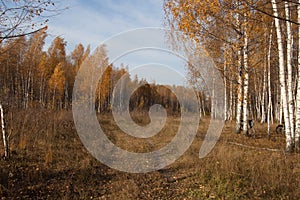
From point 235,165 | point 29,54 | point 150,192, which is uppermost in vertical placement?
point 29,54

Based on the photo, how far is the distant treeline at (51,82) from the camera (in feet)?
45.2

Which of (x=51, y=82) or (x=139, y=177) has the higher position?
(x=51, y=82)

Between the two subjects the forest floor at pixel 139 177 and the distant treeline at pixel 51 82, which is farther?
the distant treeline at pixel 51 82

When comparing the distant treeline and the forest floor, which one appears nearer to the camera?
the forest floor

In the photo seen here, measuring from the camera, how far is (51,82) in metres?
31.7

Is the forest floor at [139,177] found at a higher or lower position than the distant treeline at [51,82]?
lower

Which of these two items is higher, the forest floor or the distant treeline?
the distant treeline

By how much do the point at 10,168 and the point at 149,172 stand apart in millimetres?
3310

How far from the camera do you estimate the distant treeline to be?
13.8 meters

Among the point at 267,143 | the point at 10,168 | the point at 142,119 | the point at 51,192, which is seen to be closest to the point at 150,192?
the point at 51,192

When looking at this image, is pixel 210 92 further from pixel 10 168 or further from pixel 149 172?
pixel 10 168

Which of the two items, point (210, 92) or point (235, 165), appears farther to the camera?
point (210, 92)

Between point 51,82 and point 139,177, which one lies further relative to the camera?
point 51,82

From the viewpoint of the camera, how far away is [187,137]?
33.9 ft
